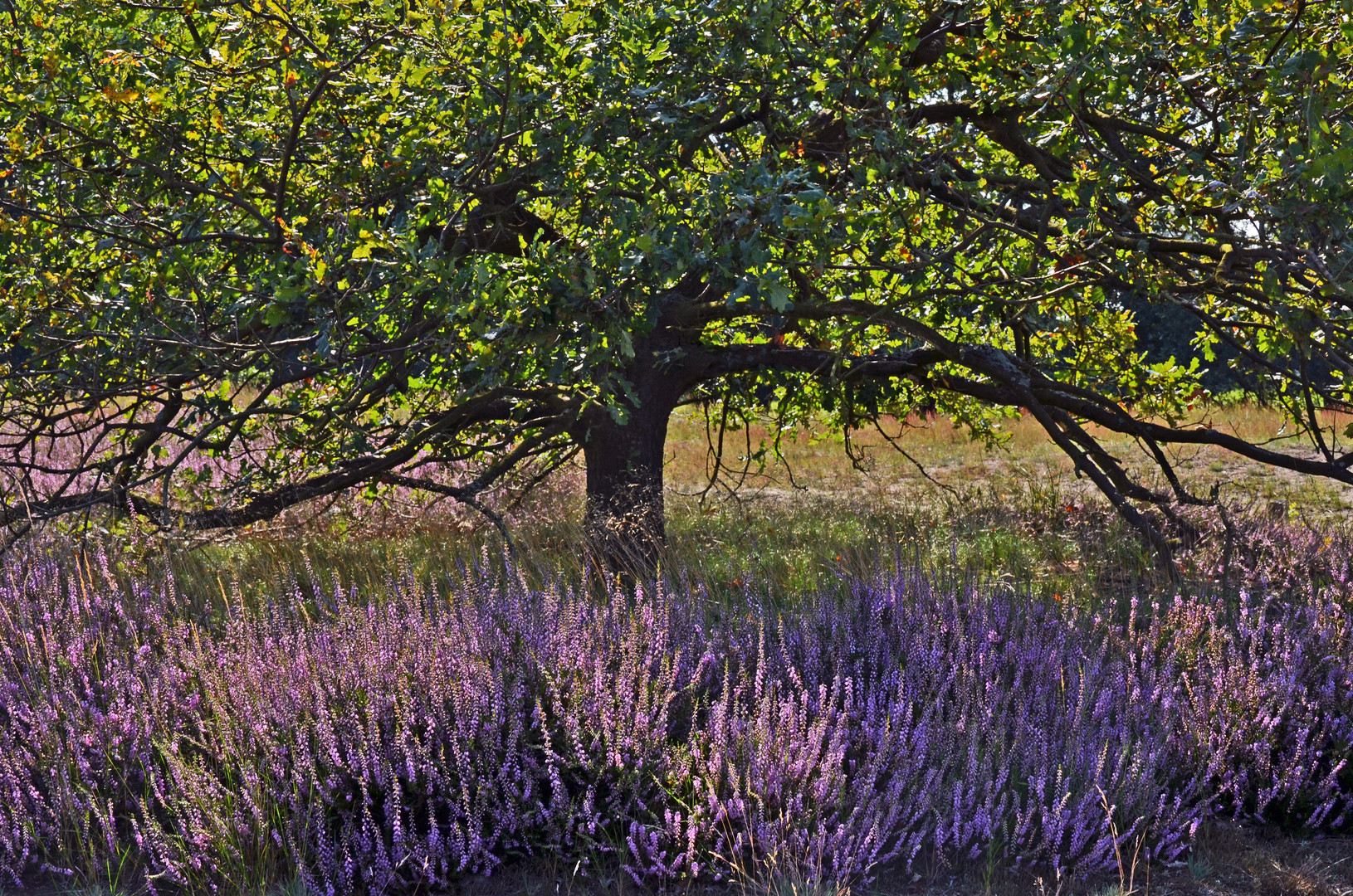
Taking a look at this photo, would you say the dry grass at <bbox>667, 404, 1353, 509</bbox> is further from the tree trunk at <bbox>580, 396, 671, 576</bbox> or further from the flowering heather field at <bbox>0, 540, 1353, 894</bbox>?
the flowering heather field at <bbox>0, 540, 1353, 894</bbox>

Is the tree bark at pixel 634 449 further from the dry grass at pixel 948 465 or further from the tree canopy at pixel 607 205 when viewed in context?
the dry grass at pixel 948 465

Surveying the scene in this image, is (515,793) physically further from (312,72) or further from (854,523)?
(854,523)

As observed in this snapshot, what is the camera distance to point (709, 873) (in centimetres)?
304

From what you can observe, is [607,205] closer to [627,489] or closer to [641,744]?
[627,489]

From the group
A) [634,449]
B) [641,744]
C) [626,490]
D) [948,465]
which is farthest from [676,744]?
[948,465]

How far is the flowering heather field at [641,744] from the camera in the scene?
3068 mm

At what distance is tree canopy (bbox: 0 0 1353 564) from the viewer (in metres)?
4.20

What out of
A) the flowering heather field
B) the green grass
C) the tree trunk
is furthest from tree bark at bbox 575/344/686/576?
the flowering heather field

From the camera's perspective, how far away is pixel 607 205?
4.57 metres

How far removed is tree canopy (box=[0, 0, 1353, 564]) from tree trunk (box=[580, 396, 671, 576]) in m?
0.03

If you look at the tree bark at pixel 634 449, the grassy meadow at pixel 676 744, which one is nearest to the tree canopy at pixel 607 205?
the tree bark at pixel 634 449

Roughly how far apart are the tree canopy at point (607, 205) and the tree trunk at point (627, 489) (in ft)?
0.09

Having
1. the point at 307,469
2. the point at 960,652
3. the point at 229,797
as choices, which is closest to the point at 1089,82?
the point at 960,652

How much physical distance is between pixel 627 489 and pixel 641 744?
2.99m
